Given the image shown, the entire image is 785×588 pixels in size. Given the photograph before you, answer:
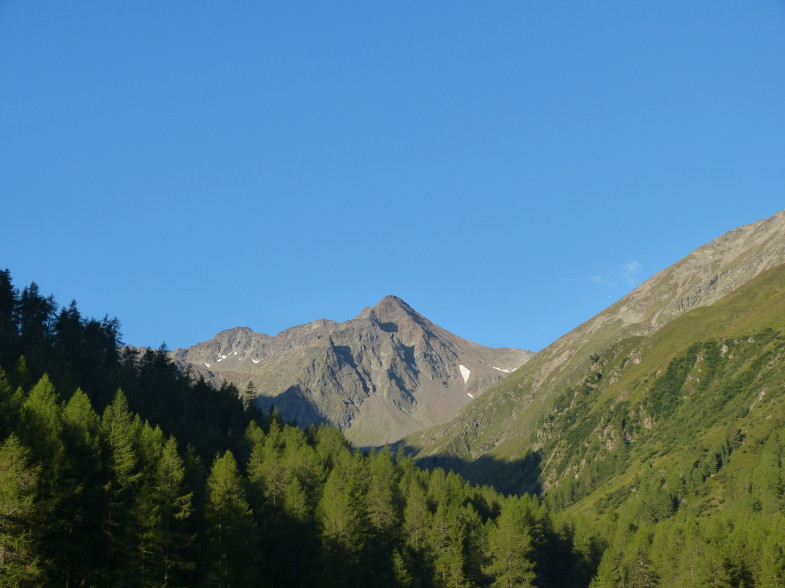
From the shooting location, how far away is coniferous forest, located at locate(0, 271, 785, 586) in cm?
6881

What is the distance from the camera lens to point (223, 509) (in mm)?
81000

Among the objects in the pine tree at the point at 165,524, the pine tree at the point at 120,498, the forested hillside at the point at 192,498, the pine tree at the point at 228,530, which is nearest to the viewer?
the forested hillside at the point at 192,498

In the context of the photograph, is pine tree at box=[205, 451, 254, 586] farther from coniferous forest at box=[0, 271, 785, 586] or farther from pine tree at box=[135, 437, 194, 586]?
pine tree at box=[135, 437, 194, 586]

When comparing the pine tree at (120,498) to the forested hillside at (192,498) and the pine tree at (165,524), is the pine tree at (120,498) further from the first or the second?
the pine tree at (165,524)

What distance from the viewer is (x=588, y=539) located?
165m

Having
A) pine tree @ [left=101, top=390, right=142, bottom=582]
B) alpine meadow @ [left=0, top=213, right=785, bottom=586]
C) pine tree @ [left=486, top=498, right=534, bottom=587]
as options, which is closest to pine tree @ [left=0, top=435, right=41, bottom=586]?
alpine meadow @ [left=0, top=213, right=785, bottom=586]

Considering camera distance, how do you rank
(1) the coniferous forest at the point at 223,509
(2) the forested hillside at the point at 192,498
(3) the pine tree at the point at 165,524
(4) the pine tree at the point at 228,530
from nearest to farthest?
(2) the forested hillside at the point at 192,498 < (1) the coniferous forest at the point at 223,509 < (3) the pine tree at the point at 165,524 < (4) the pine tree at the point at 228,530

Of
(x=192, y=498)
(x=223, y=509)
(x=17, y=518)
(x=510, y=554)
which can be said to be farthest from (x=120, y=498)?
(x=510, y=554)

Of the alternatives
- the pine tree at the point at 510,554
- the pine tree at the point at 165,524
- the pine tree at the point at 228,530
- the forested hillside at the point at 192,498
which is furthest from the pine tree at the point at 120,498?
the pine tree at the point at 510,554

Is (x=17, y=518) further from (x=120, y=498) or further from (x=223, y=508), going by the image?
(x=223, y=508)

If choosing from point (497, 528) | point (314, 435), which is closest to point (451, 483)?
point (497, 528)

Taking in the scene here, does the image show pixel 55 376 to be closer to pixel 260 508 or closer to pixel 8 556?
pixel 260 508

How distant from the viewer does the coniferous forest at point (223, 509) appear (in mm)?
68812

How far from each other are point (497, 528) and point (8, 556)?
89.6m
